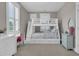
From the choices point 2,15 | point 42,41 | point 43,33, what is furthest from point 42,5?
point 2,15

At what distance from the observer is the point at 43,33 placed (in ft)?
29.9

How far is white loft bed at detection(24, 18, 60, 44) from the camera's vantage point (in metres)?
8.56

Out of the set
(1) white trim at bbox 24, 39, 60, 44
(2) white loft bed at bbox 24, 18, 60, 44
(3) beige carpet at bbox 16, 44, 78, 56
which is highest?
(2) white loft bed at bbox 24, 18, 60, 44

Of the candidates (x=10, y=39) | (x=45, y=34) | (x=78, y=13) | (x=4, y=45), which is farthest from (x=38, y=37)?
(x=4, y=45)

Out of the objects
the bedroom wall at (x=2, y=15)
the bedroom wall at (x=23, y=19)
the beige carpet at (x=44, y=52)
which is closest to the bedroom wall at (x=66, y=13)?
the beige carpet at (x=44, y=52)

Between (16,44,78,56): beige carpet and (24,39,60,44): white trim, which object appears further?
(24,39,60,44): white trim

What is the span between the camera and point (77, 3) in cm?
543

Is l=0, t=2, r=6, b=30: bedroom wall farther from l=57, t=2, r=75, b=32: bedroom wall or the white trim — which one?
the white trim

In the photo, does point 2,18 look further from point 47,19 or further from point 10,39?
point 47,19

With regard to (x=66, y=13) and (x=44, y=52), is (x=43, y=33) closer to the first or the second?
(x=66, y=13)

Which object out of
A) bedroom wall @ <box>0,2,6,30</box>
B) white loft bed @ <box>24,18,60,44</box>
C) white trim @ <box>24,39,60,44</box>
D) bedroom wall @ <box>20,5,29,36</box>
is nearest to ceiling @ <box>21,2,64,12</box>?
bedroom wall @ <box>20,5,29,36</box>

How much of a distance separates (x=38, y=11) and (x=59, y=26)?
1913 mm

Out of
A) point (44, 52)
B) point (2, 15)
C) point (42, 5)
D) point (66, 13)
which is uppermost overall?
point (42, 5)

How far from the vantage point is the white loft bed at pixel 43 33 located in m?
8.56
